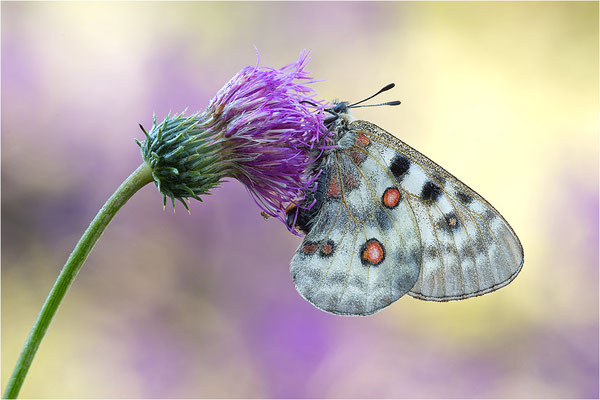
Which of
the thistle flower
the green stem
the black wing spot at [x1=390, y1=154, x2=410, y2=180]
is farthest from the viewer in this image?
the black wing spot at [x1=390, y1=154, x2=410, y2=180]

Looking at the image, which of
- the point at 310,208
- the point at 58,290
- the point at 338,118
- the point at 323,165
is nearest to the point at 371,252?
the point at 310,208

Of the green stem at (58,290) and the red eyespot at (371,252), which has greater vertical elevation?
the red eyespot at (371,252)

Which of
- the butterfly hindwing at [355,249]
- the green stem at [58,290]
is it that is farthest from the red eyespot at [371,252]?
the green stem at [58,290]

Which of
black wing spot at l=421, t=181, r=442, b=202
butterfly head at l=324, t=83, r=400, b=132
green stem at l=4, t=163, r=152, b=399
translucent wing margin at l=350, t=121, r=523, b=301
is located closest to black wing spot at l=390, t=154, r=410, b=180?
translucent wing margin at l=350, t=121, r=523, b=301

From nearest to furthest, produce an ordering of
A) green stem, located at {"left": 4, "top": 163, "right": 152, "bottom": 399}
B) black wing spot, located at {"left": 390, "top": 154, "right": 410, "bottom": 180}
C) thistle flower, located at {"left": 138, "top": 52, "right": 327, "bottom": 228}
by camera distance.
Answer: green stem, located at {"left": 4, "top": 163, "right": 152, "bottom": 399} → thistle flower, located at {"left": 138, "top": 52, "right": 327, "bottom": 228} → black wing spot, located at {"left": 390, "top": 154, "right": 410, "bottom": 180}

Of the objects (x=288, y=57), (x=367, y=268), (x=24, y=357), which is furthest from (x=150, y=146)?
(x=288, y=57)

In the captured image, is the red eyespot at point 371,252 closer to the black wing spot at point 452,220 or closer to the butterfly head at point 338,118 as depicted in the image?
the black wing spot at point 452,220

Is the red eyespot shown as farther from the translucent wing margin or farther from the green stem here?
the green stem
